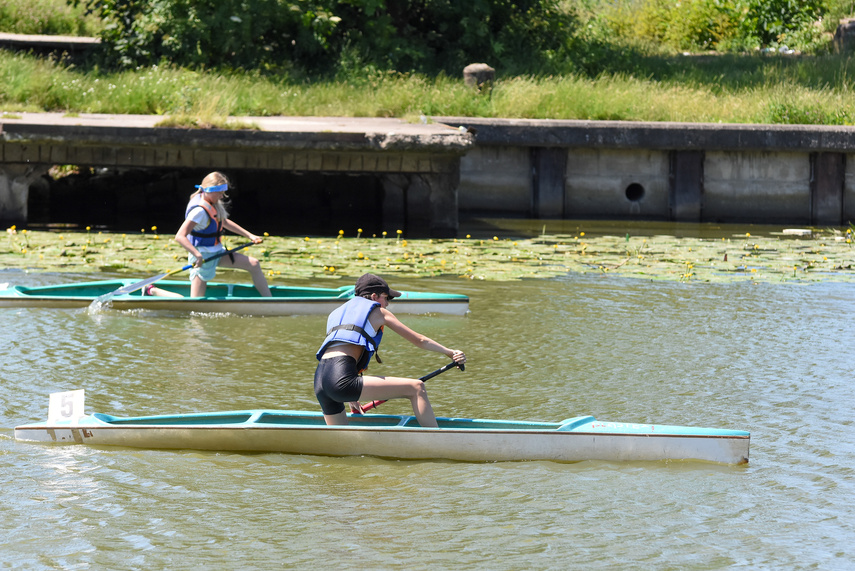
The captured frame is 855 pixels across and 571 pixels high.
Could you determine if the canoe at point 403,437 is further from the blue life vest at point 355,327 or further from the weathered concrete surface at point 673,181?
the weathered concrete surface at point 673,181

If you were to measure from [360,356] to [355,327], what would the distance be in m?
0.19

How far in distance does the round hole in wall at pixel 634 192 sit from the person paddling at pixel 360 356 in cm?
1095

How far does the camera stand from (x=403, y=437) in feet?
18.4

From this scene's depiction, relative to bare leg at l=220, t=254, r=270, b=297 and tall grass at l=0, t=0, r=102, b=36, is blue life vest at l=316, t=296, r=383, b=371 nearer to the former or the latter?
bare leg at l=220, t=254, r=270, b=297

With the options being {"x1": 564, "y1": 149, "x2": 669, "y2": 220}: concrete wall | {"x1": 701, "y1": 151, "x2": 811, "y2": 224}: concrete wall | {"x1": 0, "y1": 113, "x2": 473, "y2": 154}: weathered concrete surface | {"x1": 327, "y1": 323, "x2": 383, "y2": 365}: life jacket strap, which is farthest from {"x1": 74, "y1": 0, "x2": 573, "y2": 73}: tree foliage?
{"x1": 327, "y1": 323, "x2": 383, "y2": 365}: life jacket strap

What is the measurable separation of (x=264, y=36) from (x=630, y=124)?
755 centimetres

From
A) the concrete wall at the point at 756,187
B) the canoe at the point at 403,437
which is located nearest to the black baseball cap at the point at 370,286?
the canoe at the point at 403,437

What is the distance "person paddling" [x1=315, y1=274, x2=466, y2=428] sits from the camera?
5.59 meters

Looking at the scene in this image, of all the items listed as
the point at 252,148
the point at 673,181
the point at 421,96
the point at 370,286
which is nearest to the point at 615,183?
the point at 673,181

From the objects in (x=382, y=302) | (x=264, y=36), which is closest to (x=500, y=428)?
(x=382, y=302)

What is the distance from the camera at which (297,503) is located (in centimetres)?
502

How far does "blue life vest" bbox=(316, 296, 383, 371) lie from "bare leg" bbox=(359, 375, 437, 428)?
131 mm

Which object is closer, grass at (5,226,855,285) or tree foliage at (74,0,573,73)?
grass at (5,226,855,285)

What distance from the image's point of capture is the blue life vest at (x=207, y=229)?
8977 mm
